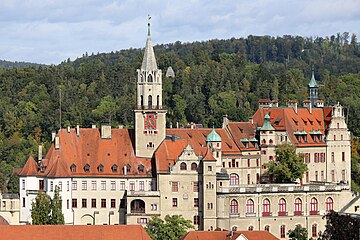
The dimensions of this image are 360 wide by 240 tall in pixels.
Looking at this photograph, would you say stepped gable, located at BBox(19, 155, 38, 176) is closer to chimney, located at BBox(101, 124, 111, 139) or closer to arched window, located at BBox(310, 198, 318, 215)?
chimney, located at BBox(101, 124, 111, 139)

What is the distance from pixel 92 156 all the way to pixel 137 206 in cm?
722

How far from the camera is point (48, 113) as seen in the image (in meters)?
172

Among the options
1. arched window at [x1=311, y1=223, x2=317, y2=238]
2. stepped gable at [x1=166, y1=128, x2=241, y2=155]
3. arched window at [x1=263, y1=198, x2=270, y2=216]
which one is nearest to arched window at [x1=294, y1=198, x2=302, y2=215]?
arched window at [x1=311, y1=223, x2=317, y2=238]

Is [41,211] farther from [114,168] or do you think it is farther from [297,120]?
[297,120]

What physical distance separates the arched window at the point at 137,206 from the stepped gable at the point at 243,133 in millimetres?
14573

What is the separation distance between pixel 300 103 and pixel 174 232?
70100 mm

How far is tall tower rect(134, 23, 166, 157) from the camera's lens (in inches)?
4454

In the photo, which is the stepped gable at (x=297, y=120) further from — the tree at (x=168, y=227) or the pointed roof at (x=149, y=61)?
the tree at (x=168, y=227)

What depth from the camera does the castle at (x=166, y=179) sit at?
10856cm

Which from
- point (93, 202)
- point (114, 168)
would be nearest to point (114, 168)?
point (114, 168)

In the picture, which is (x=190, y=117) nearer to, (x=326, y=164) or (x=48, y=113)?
(x=48, y=113)

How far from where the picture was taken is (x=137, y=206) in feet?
362

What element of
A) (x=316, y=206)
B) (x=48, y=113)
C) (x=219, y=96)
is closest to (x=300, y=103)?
(x=219, y=96)

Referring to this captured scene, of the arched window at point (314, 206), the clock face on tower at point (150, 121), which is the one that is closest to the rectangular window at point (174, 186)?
the clock face on tower at point (150, 121)
